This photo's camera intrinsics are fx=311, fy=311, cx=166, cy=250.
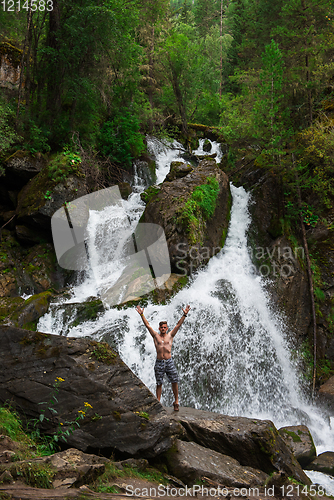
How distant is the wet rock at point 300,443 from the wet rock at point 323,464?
0.09 metres

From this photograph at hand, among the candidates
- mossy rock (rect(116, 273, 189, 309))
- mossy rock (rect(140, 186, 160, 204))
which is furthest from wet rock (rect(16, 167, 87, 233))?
mossy rock (rect(116, 273, 189, 309))

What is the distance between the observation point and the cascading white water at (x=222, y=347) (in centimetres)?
765

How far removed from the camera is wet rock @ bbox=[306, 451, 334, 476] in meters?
6.50

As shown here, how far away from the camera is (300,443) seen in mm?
6785

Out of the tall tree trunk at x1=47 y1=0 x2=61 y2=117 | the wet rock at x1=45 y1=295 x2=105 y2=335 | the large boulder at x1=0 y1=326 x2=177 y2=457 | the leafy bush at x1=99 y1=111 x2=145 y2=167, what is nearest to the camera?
the large boulder at x1=0 y1=326 x2=177 y2=457

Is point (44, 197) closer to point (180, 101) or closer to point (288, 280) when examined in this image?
point (288, 280)

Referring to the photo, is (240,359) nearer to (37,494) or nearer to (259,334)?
(259,334)

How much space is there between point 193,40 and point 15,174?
24108 millimetres

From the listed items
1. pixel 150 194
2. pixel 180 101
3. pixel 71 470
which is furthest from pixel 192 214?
pixel 180 101

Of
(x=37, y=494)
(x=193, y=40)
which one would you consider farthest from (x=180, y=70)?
(x=37, y=494)

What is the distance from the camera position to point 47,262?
35.6ft

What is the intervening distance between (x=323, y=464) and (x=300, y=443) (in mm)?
569

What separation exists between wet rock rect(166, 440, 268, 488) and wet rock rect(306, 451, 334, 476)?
2593mm

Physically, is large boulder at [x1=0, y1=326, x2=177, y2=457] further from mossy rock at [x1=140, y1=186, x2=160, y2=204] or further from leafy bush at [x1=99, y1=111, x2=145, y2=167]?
leafy bush at [x1=99, y1=111, x2=145, y2=167]
